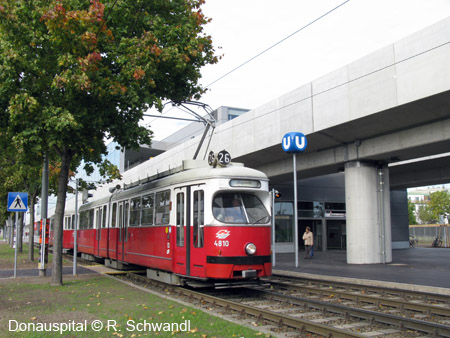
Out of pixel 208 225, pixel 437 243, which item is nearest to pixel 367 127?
pixel 208 225

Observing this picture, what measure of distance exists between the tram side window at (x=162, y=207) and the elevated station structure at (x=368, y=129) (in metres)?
1.90

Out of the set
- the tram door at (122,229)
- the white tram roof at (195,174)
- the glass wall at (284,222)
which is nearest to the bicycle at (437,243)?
the glass wall at (284,222)

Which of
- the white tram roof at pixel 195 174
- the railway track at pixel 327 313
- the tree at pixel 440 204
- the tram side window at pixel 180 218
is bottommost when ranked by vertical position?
the railway track at pixel 327 313

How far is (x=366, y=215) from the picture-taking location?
1977 cm

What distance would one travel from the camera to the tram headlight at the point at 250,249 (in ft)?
34.2

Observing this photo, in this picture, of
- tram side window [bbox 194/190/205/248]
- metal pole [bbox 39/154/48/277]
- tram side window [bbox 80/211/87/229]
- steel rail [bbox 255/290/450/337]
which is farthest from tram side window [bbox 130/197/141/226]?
tram side window [bbox 80/211/87/229]

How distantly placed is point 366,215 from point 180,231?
11033mm

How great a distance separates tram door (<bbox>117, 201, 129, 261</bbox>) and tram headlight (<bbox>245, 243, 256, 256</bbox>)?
6.78 meters

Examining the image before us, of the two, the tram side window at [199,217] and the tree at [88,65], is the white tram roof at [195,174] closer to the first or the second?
the tram side window at [199,217]

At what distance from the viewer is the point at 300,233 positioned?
31125 millimetres

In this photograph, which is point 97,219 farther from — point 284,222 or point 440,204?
point 440,204

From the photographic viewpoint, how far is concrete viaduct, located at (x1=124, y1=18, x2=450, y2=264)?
14.6 m

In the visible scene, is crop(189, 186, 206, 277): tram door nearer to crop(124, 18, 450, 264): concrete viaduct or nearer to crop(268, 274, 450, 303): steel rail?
crop(268, 274, 450, 303): steel rail

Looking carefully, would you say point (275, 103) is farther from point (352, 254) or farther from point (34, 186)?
point (34, 186)
